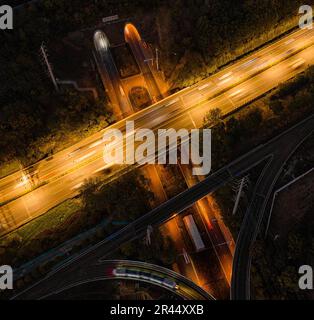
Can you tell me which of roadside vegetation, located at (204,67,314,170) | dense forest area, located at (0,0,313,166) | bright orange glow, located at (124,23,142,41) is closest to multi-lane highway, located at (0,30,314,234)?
dense forest area, located at (0,0,313,166)

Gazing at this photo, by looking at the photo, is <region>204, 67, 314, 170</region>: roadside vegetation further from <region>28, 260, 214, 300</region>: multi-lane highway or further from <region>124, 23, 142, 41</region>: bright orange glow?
<region>124, 23, 142, 41</region>: bright orange glow

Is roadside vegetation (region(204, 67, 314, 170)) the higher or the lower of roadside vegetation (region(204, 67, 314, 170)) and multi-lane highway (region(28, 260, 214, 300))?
the higher

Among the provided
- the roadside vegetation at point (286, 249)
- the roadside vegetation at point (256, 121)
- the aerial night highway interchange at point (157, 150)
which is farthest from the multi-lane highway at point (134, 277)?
the roadside vegetation at point (256, 121)

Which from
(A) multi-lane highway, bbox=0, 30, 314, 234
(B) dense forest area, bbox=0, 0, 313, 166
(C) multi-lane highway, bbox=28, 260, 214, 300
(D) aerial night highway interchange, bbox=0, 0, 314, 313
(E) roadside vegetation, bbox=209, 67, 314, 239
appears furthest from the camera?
(B) dense forest area, bbox=0, 0, 313, 166

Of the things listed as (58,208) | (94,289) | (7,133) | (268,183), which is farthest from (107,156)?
(268,183)

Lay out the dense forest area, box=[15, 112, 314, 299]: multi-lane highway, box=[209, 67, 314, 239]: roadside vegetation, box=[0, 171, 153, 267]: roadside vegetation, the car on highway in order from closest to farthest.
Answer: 1. the car on highway
2. box=[15, 112, 314, 299]: multi-lane highway
3. box=[0, 171, 153, 267]: roadside vegetation
4. box=[209, 67, 314, 239]: roadside vegetation
5. the dense forest area

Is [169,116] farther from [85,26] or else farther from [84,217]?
[85,26]

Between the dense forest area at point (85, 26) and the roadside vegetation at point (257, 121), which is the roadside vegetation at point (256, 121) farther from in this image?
the dense forest area at point (85, 26)
